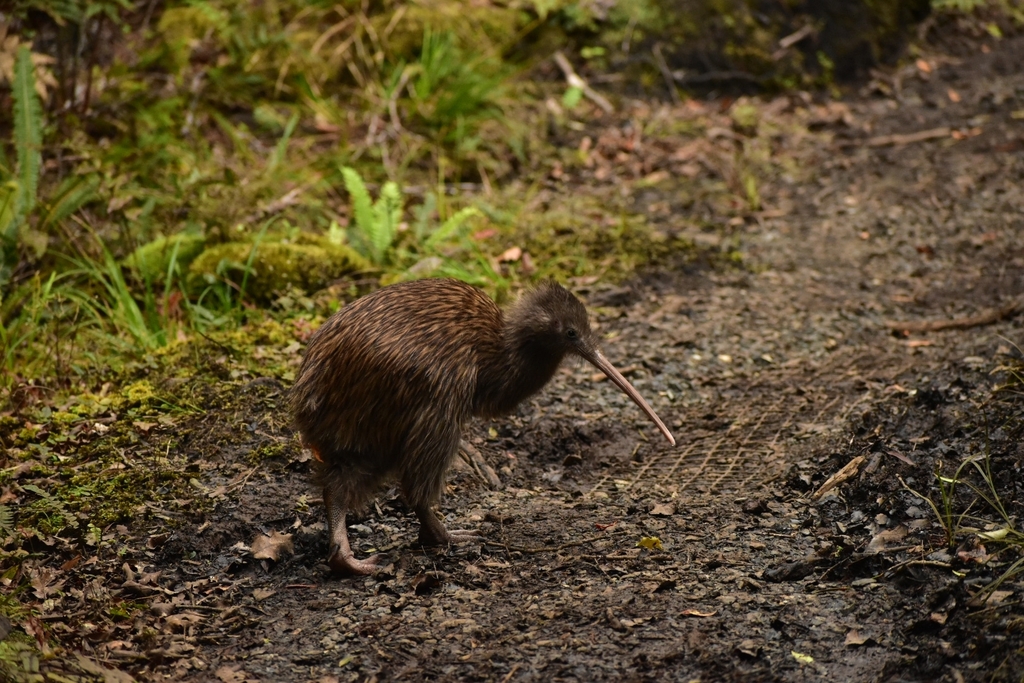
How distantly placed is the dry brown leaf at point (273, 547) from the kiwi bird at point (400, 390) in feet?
0.83

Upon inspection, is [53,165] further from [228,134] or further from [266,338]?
[266,338]

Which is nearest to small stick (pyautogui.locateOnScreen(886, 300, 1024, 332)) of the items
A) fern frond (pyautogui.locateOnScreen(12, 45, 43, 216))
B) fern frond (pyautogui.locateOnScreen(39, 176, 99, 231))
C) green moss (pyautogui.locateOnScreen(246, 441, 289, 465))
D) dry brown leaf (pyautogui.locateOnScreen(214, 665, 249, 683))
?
green moss (pyautogui.locateOnScreen(246, 441, 289, 465))

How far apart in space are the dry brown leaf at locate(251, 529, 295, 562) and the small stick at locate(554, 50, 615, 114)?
19.0 feet

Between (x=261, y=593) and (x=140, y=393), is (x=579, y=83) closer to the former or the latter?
(x=140, y=393)

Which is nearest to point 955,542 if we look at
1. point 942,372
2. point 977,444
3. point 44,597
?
point 977,444

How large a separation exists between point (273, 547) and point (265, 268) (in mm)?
2420

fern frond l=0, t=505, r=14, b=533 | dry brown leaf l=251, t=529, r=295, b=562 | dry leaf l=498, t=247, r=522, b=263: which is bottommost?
dry leaf l=498, t=247, r=522, b=263

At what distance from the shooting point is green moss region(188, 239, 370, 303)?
579cm

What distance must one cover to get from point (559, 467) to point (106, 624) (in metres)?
2.06

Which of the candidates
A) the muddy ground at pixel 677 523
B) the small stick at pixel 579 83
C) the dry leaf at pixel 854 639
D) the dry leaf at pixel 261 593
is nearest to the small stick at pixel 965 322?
the muddy ground at pixel 677 523

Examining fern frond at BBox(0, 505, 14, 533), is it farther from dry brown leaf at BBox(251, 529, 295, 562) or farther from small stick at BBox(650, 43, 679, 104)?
small stick at BBox(650, 43, 679, 104)

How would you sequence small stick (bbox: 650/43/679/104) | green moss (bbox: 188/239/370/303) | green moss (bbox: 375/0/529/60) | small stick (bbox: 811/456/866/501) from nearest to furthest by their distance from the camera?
small stick (bbox: 811/456/866/501) < green moss (bbox: 188/239/370/303) < green moss (bbox: 375/0/529/60) < small stick (bbox: 650/43/679/104)

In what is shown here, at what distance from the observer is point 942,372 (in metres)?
4.92

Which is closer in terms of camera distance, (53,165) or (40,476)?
(40,476)
